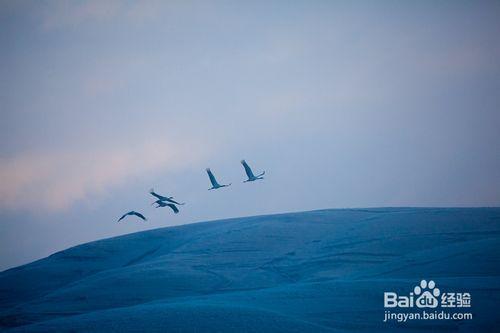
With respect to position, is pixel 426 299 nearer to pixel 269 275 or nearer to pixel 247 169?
pixel 269 275

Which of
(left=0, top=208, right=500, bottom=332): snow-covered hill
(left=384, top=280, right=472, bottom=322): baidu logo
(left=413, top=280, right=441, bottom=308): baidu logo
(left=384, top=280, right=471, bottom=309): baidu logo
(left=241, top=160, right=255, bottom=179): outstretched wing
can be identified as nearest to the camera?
(left=0, top=208, right=500, bottom=332): snow-covered hill

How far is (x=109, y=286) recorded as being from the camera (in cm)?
1941

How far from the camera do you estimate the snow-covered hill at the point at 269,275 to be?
41.0 ft

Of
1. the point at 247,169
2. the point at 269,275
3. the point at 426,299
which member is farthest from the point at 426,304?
the point at 247,169

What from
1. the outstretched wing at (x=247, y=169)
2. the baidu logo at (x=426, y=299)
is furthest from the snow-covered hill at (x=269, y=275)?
the outstretched wing at (x=247, y=169)

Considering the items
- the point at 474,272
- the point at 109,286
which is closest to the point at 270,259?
the point at 109,286

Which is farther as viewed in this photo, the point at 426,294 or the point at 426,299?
the point at 426,294

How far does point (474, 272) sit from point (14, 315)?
1655 cm

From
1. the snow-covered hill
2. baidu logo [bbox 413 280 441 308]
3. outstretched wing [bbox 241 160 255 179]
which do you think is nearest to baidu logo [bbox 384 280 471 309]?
baidu logo [bbox 413 280 441 308]

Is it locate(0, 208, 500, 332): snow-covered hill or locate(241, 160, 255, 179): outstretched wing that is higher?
locate(241, 160, 255, 179): outstretched wing

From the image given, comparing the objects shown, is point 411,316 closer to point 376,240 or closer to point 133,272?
point 376,240

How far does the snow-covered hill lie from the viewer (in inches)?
492

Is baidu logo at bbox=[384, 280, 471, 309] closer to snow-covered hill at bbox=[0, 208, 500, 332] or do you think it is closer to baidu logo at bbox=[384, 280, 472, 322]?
baidu logo at bbox=[384, 280, 472, 322]

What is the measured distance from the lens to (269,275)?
20.0 metres
